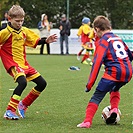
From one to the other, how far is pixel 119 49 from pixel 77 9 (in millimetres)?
35446

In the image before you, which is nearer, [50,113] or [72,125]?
[72,125]

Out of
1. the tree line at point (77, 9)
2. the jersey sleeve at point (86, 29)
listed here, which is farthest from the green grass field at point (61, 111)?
the tree line at point (77, 9)

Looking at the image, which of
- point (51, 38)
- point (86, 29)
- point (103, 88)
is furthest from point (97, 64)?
point (86, 29)

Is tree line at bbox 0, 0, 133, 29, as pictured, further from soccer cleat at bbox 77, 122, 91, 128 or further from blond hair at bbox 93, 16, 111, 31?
soccer cleat at bbox 77, 122, 91, 128

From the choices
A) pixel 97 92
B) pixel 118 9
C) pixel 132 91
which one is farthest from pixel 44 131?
pixel 118 9

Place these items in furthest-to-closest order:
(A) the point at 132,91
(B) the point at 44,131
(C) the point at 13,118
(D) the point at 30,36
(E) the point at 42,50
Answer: (E) the point at 42,50
(A) the point at 132,91
(D) the point at 30,36
(C) the point at 13,118
(B) the point at 44,131

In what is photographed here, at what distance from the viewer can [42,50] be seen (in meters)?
29.5

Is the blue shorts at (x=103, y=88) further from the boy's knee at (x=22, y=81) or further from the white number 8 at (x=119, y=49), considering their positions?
the boy's knee at (x=22, y=81)

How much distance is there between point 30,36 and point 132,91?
400cm

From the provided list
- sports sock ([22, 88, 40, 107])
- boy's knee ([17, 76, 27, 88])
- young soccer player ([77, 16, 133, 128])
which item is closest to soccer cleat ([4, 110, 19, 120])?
boy's knee ([17, 76, 27, 88])

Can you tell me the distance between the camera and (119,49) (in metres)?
7.30

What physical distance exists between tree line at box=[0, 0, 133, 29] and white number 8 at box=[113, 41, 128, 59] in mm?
33588

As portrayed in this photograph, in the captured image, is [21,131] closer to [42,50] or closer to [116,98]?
[116,98]

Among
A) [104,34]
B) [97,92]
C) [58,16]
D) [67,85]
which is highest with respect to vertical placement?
[104,34]
